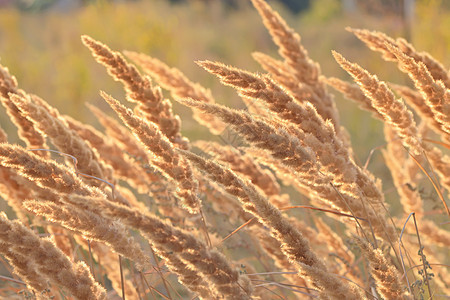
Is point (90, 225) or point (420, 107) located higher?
point (420, 107)

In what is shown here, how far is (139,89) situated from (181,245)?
728 millimetres

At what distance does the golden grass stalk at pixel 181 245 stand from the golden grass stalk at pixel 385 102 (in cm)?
57

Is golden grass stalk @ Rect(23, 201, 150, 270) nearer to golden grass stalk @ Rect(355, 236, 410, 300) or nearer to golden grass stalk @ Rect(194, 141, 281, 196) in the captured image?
golden grass stalk @ Rect(355, 236, 410, 300)

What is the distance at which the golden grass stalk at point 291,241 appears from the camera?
1020 mm

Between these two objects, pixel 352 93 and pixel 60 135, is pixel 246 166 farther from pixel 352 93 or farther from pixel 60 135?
pixel 60 135

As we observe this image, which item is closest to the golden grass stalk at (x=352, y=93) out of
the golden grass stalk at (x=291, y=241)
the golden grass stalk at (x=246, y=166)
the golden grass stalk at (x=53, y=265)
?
the golden grass stalk at (x=246, y=166)

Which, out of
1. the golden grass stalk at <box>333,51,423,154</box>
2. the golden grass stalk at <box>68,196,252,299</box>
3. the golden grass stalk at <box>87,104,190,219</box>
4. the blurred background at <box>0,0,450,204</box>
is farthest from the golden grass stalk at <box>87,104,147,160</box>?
the blurred background at <box>0,0,450,204</box>

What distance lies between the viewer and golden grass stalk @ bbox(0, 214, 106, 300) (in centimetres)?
104

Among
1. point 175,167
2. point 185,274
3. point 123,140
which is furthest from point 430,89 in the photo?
point 123,140

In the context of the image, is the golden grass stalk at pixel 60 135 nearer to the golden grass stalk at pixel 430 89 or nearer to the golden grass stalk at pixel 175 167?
the golden grass stalk at pixel 175 167

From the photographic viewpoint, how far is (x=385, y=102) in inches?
55.6

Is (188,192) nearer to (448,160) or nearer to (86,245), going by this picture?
(86,245)

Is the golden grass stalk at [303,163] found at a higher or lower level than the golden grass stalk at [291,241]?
higher

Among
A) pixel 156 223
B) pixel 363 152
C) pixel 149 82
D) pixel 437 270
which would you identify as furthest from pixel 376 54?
pixel 156 223
